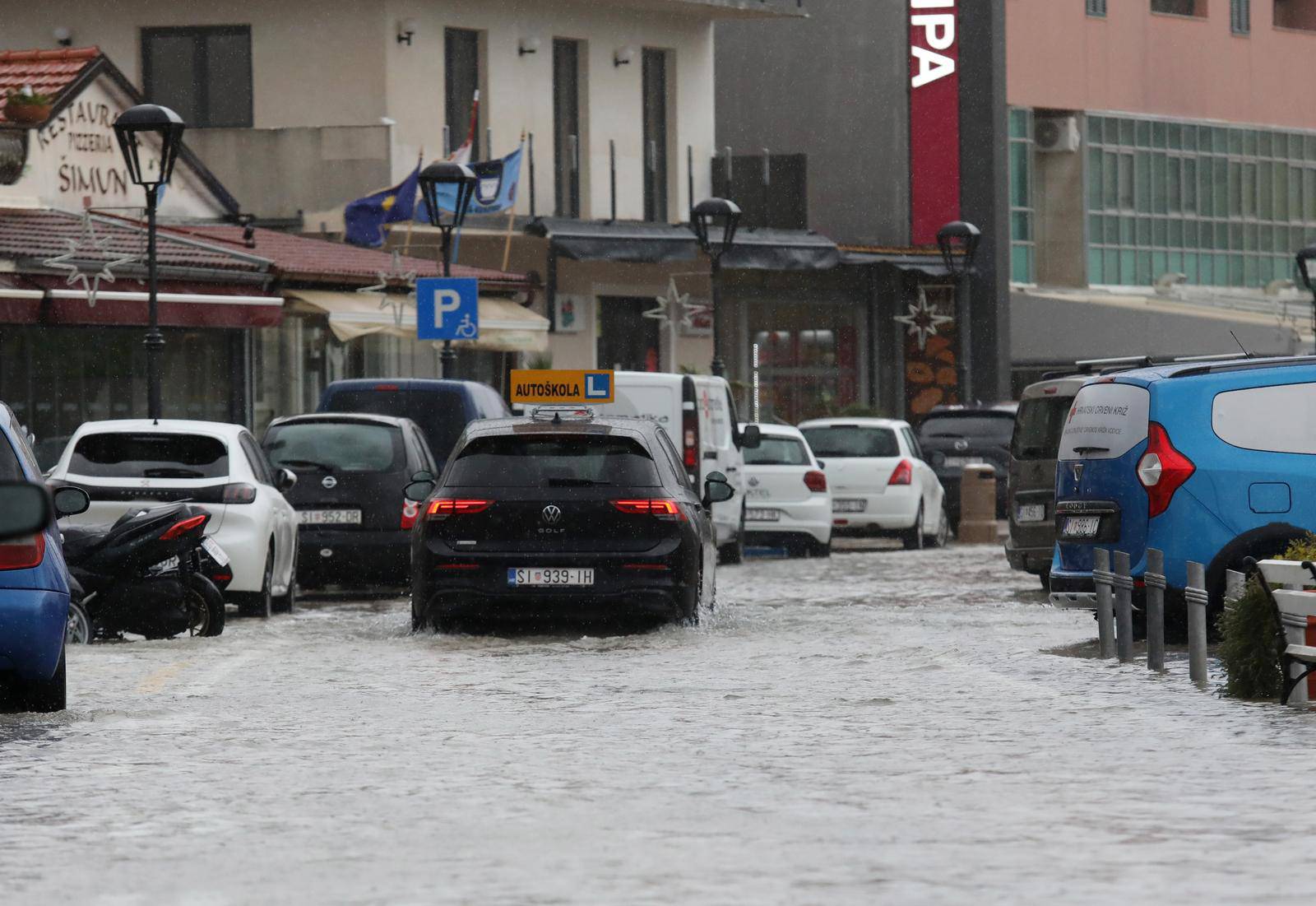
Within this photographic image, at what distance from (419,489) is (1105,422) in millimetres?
5571

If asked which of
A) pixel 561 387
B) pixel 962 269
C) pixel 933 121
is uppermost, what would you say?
pixel 933 121

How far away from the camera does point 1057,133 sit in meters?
58.1

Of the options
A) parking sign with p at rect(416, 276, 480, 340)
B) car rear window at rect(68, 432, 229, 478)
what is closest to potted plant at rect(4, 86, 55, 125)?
parking sign with p at rect(416, 276, 480, 340)

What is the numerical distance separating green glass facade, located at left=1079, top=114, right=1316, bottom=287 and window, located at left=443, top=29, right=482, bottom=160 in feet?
64.8

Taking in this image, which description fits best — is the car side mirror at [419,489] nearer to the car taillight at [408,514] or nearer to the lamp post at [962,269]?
the car taillight at [408,514]

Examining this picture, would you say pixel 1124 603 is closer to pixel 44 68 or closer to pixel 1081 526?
pixel 1081 526

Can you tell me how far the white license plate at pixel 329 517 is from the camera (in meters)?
23.7

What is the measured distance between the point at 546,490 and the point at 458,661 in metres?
2.11

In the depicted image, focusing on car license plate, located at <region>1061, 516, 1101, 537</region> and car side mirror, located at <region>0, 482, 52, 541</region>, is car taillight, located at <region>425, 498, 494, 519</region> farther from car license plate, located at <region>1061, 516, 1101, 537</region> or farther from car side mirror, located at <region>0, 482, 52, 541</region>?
car side mirror, located at <region>0, 482, 52, 541</region>

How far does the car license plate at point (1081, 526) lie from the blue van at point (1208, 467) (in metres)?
0.01

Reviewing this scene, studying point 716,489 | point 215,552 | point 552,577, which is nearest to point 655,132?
point 716,489

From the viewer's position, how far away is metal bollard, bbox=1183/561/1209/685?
560 inches

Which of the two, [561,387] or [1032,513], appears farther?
[561,387]

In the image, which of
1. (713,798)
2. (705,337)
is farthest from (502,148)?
(713,798)
